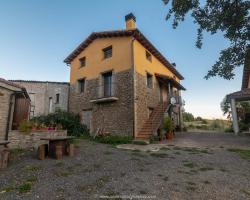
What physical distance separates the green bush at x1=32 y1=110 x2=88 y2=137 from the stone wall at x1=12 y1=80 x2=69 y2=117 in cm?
277

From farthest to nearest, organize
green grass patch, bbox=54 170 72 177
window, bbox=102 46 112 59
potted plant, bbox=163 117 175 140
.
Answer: window, bbox=102 46 112 59 → potted plant, bbox=163 117 175 140 → green grass patch, bbox=54 170 72 177

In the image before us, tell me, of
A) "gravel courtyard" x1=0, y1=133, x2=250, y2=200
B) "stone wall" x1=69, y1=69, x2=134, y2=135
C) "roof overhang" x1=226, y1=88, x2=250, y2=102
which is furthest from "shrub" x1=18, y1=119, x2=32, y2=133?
"roof overhang" x1=226, y1=88, x2=250, y2=102

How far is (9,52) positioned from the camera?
11.5 m

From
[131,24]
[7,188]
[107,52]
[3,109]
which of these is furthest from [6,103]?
[131,24]

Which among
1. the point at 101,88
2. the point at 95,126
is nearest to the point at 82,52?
the point at 101,88

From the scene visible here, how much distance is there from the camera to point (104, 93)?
543 inches

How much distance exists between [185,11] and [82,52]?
11716 millimetres

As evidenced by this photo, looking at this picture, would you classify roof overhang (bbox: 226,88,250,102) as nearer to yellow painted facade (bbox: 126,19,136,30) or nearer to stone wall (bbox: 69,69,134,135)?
stone wall (bbox: 69,69,134,135)

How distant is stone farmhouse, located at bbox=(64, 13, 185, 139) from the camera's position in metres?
11.8

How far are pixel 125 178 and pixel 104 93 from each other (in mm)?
10017

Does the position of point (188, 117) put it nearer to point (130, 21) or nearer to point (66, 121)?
point (130, 21)

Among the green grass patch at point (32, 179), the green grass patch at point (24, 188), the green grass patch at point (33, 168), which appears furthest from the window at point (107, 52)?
the green grass patch at point (24, 188)

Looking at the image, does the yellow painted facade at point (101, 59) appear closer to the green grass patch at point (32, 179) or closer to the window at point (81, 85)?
the window at point (81, 85)

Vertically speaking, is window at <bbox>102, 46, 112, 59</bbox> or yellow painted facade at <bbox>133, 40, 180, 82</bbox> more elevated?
window at <bbox>102, 46, 112, 59</bbox>
